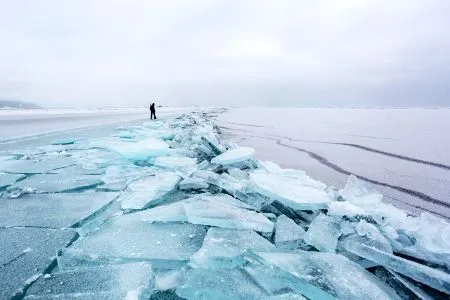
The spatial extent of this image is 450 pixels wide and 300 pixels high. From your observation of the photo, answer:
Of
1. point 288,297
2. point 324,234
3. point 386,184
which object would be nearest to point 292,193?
point 324,234

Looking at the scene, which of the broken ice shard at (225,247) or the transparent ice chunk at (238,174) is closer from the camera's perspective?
the broken ice shard at (225,247)

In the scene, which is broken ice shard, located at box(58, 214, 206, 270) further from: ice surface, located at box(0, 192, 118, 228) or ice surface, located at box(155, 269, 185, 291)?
ice surface, located at box(0, 192, 118, 228)

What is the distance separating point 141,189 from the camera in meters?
2.43

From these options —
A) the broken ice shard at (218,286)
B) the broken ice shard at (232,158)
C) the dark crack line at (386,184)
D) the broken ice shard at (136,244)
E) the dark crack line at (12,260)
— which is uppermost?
the broken ice shard at (232,158)

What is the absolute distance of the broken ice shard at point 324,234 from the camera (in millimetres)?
1573

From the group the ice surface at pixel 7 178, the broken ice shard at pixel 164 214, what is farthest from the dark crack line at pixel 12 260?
the ice surface at pixel 7 178

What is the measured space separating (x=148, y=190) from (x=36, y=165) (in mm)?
1919

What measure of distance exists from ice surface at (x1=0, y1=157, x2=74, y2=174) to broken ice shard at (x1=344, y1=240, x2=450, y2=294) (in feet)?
10.0

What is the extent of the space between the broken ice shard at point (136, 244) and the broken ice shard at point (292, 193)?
66 centimetres

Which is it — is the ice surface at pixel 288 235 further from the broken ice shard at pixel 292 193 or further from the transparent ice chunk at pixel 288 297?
the transparent ice chunk at pixel 288 297

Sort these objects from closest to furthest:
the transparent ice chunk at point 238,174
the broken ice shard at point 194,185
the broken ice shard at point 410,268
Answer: the broken ice shard at point 410,268 → the broken ice shard at point 194,185 → the transparent ice chunk at point 238,174

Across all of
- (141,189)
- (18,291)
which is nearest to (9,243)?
(18,291)

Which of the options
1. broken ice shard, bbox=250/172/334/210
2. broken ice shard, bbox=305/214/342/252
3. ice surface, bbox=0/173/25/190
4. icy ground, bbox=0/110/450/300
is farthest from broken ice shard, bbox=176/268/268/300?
ice surface, bbox=0/173/25/190

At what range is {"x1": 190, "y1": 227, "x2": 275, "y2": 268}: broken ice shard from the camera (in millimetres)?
1343
